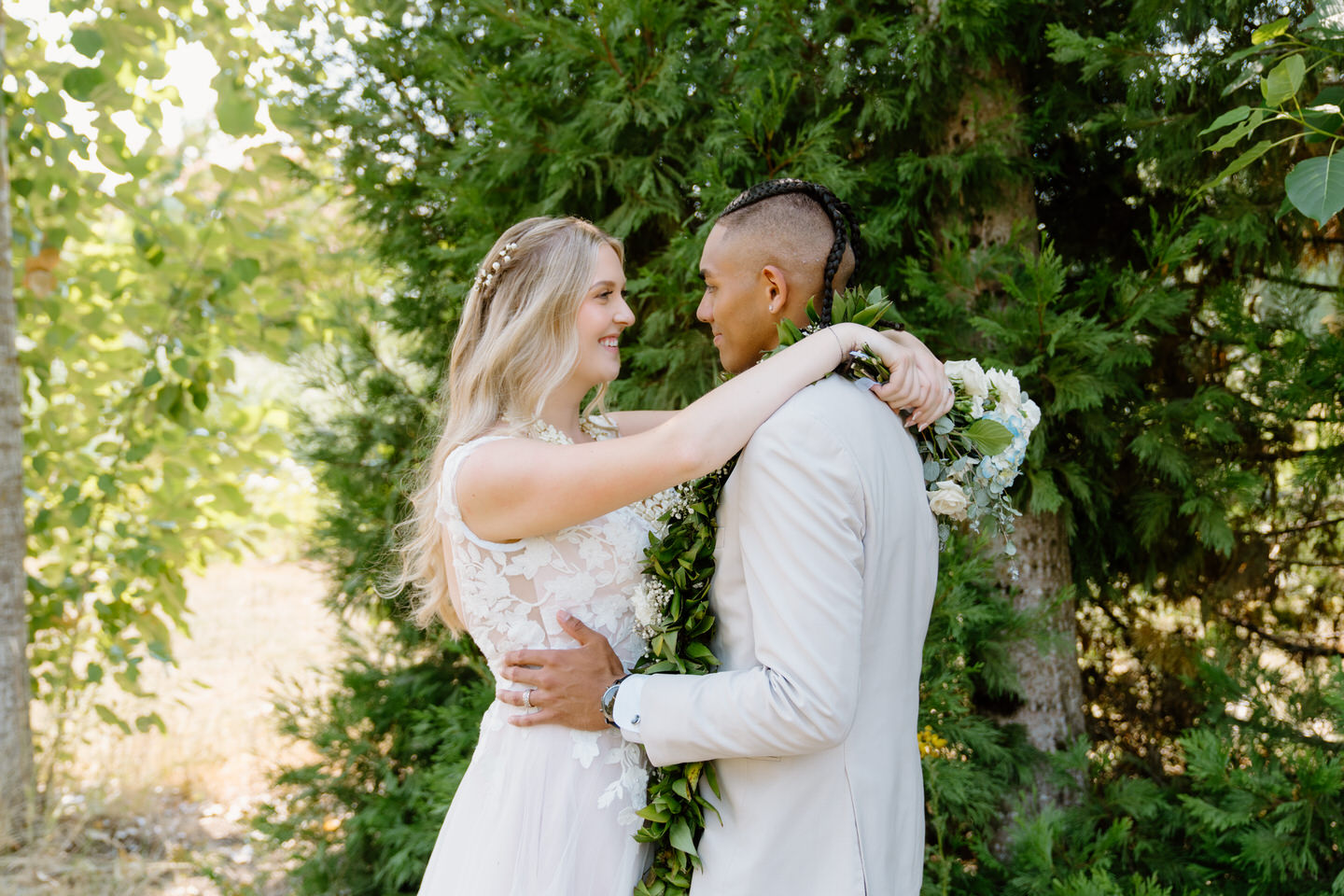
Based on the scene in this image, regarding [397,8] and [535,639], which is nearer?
[535,639]

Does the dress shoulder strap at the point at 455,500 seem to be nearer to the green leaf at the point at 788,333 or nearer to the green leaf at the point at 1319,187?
the green leaf at the point at 788,333

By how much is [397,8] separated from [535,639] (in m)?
3.71

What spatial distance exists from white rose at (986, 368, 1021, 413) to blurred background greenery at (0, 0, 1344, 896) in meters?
0.67

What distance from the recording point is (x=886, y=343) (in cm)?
194

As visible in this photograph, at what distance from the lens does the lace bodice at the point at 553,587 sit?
2.18m

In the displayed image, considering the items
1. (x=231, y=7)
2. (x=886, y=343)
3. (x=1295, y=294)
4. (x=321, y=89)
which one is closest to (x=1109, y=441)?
(x=1295, y=294)

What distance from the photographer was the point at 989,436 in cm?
210

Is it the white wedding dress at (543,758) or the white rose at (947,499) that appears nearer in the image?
the white rose at (947,499)

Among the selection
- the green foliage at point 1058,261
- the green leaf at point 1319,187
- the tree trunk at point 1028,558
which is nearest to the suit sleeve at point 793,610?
the green leaf at point 1319,187

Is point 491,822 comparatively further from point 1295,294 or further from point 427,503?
point 1295,294

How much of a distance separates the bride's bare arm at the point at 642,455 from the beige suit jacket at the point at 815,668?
0.21 feet

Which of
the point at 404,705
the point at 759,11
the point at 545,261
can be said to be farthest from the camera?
the point at 404,705

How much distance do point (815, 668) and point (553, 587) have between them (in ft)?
2.70

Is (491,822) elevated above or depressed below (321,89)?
below
